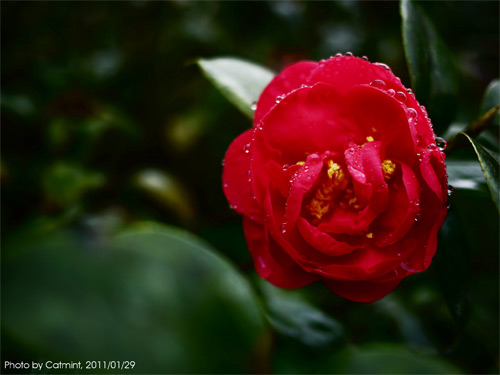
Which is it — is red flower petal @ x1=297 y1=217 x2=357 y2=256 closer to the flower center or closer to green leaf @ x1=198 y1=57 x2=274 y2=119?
the flower center

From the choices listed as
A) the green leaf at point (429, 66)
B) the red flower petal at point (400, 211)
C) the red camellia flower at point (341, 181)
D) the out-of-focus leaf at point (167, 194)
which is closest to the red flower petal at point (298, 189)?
the red camellia flower at point (341, 181)

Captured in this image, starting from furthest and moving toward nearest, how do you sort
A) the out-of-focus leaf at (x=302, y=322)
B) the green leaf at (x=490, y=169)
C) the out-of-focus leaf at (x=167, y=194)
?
the out-of-focus leaf at (x=167, y=194)
the out-of-focus leaf at (x=302, y=322)
the green leaf at (x=490, y=169)

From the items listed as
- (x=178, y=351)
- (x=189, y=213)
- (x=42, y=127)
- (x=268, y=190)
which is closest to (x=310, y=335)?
(x=178, y=351)

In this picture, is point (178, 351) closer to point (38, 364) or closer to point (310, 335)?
point (38, 364)

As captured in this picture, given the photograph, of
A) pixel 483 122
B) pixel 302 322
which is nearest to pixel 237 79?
pixel 483 122

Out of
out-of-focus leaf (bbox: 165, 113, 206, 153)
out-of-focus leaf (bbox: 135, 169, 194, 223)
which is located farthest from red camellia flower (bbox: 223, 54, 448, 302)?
out-of-focus leaf (bbox: 165, 113, 206, 153)

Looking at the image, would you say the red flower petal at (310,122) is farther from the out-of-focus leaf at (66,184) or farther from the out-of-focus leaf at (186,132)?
the out-of-focus leaf at (186,132)
